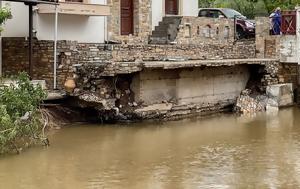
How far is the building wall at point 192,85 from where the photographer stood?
2398cm

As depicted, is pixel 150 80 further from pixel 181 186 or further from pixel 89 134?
pixel 181 186

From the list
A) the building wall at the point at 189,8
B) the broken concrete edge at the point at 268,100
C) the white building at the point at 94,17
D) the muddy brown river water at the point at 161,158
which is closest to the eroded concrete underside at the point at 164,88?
the broken concrete edge at the point at 268,100

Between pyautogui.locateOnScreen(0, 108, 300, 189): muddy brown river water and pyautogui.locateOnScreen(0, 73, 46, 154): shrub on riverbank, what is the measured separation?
1.43ft

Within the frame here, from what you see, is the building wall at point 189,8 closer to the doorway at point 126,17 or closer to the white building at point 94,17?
the white building at point 94,17

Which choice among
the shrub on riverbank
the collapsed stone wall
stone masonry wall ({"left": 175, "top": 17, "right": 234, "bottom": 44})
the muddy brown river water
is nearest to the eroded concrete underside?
the collapsed stone wall

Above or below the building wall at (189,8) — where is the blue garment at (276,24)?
below

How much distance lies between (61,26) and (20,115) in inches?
293

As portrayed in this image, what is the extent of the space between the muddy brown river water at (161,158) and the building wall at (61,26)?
3951 mm

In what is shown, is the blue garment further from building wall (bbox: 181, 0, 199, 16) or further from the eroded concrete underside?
building wall (bbox: 181, 0, 199, 16)

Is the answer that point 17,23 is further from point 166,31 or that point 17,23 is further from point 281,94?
point 281,94

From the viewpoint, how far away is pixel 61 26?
23922 millimetres

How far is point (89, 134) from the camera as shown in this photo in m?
20.7

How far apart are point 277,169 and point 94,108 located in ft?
29.8

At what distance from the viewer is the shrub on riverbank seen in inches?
639
